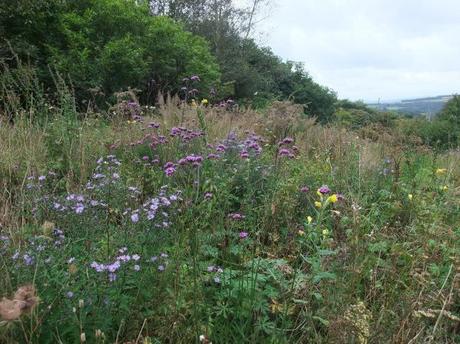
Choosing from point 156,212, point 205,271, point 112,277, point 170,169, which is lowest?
point 205,271

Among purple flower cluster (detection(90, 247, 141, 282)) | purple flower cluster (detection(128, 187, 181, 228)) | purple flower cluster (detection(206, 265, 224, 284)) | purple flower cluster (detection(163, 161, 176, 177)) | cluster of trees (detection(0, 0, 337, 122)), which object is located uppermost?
cluster of trees (detection(0, 0, 337, 122))

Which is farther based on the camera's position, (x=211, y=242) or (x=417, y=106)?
(x=417, y=106)

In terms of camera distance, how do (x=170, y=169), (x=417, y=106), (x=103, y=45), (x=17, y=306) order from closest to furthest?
(x=17, y=306), (x=170, y=169), (x=103, y=45), (x=417, y=106)

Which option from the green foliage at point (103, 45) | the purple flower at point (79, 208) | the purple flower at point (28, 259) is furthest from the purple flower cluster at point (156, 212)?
the green foliage at point (103, 45)

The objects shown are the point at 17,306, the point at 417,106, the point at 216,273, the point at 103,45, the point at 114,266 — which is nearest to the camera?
the point at 17,306

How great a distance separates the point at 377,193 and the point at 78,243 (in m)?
2.69

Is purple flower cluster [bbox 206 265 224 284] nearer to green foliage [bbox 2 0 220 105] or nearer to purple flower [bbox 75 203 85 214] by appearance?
purple flower [bbox 75 203 85 214]

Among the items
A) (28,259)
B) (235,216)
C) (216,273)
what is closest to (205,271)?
(216,273)

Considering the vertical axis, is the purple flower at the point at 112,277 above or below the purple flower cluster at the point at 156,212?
below

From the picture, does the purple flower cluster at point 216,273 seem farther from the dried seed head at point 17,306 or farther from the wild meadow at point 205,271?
the dried seed head at point 17,306

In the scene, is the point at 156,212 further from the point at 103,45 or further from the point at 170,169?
the point at 103,45

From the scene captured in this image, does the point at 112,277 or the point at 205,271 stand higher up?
the point at 112,277

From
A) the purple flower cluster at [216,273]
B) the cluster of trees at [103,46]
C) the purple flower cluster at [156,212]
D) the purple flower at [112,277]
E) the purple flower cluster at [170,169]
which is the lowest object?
the purple flower cluster at [216,273]

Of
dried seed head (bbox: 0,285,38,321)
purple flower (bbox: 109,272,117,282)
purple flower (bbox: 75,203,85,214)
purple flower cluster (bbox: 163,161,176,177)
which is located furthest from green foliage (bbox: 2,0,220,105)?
dried seed head (bbox: 0,285,38,321)
